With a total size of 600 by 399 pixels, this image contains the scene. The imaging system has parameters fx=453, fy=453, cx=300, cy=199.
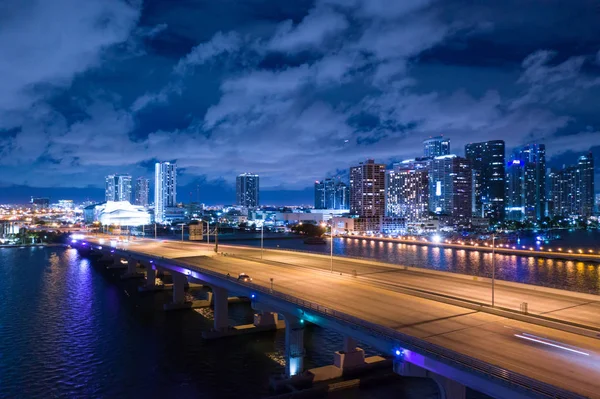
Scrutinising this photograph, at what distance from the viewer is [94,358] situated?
3572 cm

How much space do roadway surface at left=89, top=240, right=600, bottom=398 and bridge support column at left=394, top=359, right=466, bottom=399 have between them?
1.47 m

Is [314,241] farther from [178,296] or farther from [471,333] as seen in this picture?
[471,333]

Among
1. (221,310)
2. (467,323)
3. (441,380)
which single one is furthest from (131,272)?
(441,380)

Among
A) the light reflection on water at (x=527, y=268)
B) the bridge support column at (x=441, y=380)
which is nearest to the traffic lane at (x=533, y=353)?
the bridge support column at (x=441, y=380)

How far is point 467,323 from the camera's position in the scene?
2342 centimetres

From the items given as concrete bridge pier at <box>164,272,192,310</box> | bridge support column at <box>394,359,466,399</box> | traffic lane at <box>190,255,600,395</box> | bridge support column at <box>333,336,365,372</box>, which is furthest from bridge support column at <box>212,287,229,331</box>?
bridge support column at <box>394,359,466,399</box>

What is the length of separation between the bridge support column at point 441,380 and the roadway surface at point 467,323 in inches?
57.9

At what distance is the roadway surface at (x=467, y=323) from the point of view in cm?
1683

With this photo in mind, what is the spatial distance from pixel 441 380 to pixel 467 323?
14.5 feet

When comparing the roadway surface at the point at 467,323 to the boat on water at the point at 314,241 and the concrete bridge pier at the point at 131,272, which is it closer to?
the concrete bridge pier at the point at 131,272

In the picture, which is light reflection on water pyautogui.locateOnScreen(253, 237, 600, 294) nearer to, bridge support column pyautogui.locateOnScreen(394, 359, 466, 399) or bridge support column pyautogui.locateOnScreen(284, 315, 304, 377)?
bridge support column pyautogui.locateOnScreen(284, 315, 304, 377)

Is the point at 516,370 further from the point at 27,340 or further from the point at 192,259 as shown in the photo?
the point at 192,259

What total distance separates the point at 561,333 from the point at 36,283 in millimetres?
74625

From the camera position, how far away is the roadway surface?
16828mm
